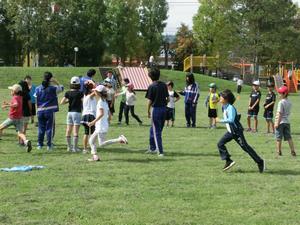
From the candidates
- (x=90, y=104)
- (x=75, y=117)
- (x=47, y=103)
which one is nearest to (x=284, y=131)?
(x=90, y=104)

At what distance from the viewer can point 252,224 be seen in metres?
6.82

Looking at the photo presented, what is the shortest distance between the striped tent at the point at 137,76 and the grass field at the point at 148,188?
30.4 meters

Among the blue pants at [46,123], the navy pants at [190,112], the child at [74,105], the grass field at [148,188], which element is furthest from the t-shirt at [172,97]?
the blue pants at [46,123]

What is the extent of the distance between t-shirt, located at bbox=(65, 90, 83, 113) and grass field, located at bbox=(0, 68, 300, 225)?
1094 mm

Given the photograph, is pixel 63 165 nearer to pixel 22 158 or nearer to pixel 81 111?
pixel 22 158

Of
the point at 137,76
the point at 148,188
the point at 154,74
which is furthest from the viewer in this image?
the point at 137,76

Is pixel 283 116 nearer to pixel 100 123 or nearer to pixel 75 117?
pixel 100 123

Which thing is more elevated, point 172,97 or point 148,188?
point 172,97

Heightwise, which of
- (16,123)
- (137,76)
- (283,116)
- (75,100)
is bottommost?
(16,123)

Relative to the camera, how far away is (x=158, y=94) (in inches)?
484

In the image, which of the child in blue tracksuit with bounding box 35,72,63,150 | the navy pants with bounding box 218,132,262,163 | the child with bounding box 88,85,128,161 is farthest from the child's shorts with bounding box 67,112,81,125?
the navy pants with bounding box 218,132,262,163

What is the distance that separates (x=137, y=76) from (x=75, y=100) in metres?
33.6

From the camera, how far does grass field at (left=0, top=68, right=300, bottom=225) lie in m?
7.14

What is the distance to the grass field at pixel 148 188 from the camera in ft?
23.4
